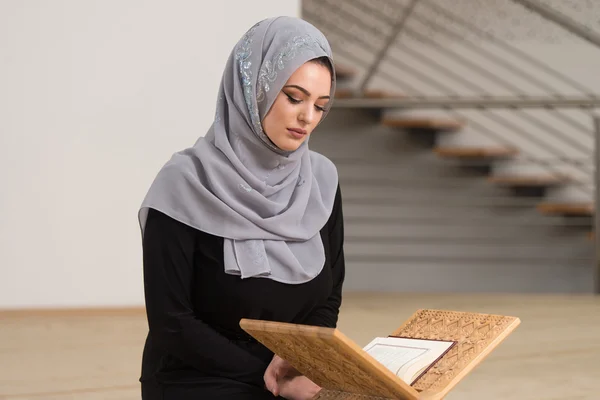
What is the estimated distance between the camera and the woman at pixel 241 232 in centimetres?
135

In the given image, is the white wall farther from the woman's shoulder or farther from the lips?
the lips

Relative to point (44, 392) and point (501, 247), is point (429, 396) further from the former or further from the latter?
point (501, 247)

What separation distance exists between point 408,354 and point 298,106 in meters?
0.43

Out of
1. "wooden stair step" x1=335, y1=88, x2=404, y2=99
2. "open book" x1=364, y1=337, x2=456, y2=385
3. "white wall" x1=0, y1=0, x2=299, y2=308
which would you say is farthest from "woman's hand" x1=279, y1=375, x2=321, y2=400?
"wooden stair step" x1=335, y1=88, x2=404, y2=99

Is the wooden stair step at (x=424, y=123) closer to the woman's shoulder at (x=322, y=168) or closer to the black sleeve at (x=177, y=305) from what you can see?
the woman's shoulder at (x=322, y=168)

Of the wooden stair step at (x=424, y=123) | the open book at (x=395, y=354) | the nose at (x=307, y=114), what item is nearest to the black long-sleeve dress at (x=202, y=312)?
the open book at (x=395, y=354)

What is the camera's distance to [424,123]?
17.5 feet

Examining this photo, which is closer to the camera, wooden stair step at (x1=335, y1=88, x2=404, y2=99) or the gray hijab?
the gray hijab

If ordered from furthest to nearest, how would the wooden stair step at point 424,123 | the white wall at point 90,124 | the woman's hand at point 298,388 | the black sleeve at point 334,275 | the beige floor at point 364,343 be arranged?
the wooden stair step at point 424,123 < the white wall at point 90,124 < the beige floor at point 364,343 < the black sleeve at point 334,275 < the woman's hand at point 298,388

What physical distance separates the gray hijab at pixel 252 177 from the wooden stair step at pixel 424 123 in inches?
157

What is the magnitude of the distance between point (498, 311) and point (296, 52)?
8.60 feet

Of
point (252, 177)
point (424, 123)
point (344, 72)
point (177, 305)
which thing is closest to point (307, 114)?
point (252, 177)

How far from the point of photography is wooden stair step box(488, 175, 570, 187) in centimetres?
534

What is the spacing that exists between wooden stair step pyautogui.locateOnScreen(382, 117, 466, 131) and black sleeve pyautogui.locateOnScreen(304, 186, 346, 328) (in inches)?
151
